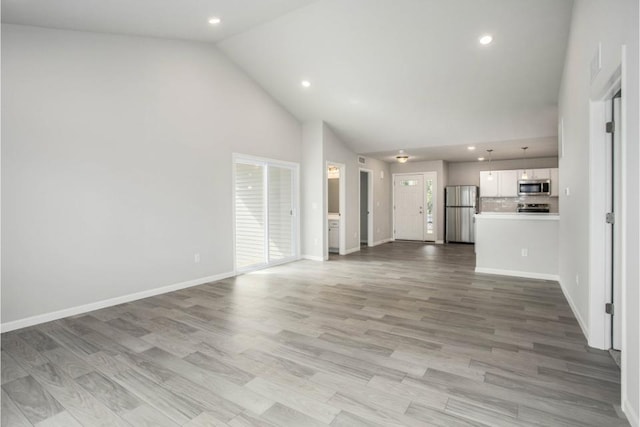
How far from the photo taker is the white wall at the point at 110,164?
130 inches

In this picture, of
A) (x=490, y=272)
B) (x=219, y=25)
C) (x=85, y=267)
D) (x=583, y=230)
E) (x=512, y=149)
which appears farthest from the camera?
(x=512, y=149)

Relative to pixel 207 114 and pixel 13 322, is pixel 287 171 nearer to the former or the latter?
pixel 207 114

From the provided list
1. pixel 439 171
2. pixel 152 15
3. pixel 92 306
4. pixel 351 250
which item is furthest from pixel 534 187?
pixel 92 306

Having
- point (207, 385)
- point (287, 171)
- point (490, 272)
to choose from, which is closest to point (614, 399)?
point (207, 385)

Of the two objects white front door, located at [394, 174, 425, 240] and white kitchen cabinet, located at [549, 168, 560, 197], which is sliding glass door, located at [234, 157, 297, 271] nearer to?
white front door, located at [394, 174, 425, 240]

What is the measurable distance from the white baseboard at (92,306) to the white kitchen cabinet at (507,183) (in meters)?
7.63

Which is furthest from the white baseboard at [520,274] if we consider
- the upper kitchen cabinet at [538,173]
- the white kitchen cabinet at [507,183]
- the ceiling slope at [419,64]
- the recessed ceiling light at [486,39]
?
the upper kitchen cabinet at [538,173]

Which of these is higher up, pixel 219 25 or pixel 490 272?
pixel 219 25

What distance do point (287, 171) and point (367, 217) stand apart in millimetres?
3404

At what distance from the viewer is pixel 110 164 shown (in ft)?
13.0

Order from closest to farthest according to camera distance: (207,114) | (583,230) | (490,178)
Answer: (583,230), (207,114), (490,178)

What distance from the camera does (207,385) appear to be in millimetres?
2238

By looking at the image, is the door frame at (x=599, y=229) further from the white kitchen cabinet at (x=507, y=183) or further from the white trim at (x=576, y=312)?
the white kitchen cabinet at (x=507, y=183)

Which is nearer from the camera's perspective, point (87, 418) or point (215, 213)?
point (87, 418)
